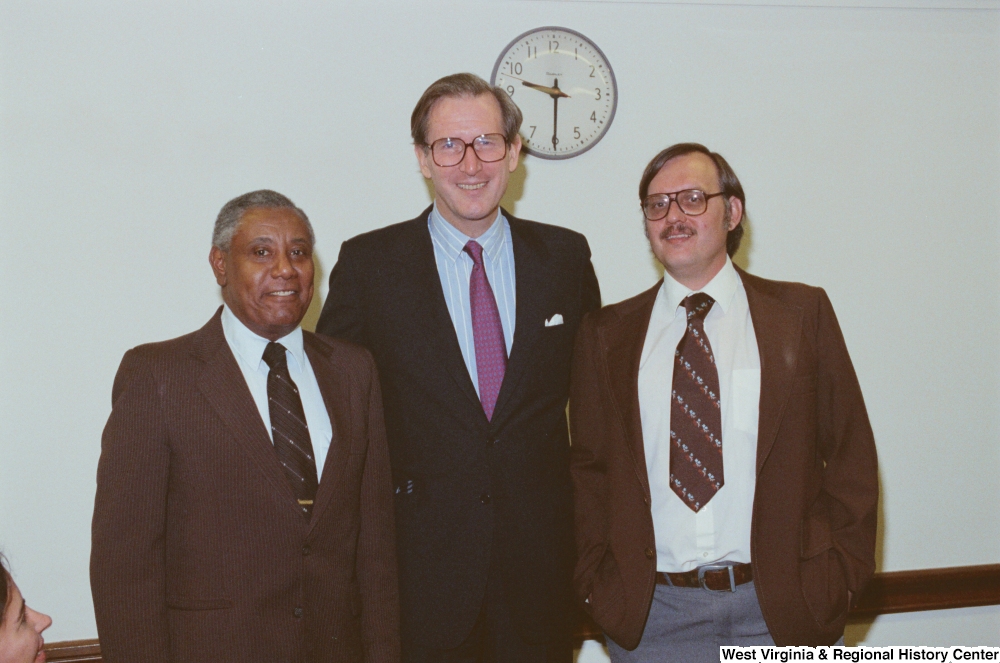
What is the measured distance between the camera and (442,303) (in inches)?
95.1

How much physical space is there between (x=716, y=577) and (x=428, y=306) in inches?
40.5

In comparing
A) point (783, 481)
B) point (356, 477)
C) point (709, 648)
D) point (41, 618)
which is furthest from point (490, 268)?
point (41, 618)

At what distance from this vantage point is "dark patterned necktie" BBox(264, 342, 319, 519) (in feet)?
6.64

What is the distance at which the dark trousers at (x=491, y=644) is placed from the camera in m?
2.35

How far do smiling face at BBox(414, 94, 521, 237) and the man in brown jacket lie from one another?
0.43 metres

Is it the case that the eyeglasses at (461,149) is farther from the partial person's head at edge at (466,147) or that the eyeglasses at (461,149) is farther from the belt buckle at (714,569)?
the belt buckle at (714,569)

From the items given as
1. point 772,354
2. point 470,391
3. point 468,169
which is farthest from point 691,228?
point 470,391

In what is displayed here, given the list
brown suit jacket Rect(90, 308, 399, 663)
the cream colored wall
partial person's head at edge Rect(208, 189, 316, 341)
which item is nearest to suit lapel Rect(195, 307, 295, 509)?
brown suit jacket Rect(90, 308, 399, 663)

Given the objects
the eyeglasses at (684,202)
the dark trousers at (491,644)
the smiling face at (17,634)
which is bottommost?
the dark trousers at (491,644)

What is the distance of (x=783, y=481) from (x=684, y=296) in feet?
1.79

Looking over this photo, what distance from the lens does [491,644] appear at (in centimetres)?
239

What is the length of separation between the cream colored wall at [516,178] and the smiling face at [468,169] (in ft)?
3.66

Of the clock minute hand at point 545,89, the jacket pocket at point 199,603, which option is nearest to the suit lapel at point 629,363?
the jacket pocket at point 199,603

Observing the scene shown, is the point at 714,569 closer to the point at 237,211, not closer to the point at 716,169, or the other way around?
the point at 716,169
